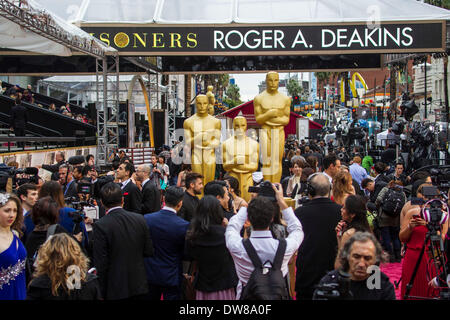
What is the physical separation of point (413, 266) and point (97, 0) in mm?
13910

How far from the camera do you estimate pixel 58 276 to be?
363 cm

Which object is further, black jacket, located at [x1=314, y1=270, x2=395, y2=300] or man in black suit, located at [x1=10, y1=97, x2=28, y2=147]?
man in black suit, located at [x1=10, y1=97, x2=28, y2=147]

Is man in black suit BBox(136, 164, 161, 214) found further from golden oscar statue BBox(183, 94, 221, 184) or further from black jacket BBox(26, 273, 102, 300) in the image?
black jacket BBox(26, 273, 102, 300)

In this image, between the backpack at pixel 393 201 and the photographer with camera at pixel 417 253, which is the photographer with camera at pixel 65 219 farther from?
the backpack at pixel 393 201

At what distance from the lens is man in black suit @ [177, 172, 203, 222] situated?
650 centimetres

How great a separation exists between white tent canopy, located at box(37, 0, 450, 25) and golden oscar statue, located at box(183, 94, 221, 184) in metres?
5.45

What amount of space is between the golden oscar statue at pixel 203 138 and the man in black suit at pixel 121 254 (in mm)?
5686

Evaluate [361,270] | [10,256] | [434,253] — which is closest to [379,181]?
[434,253]

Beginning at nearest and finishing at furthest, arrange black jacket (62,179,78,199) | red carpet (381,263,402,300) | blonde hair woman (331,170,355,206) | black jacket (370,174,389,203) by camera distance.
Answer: blonde hair woman (331,170,355,206) < black jacket (62,179,78,199) < red carpet (381,263,402,300) < black jacket (370,174,389,203)

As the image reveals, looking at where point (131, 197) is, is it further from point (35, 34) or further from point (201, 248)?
point (35, 34)

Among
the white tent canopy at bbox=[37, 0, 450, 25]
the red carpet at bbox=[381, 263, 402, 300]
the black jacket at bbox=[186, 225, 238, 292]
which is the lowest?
the red carpet at bbox=[381, 263, 402, 300]

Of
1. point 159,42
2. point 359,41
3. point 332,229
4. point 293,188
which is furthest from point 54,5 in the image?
point 332,229

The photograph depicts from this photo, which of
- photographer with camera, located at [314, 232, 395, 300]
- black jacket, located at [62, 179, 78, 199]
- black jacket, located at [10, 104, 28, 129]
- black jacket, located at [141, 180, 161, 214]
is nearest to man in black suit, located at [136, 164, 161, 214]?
black jacket, located at [141, 180, 161, 214]

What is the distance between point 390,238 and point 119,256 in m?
5.94
